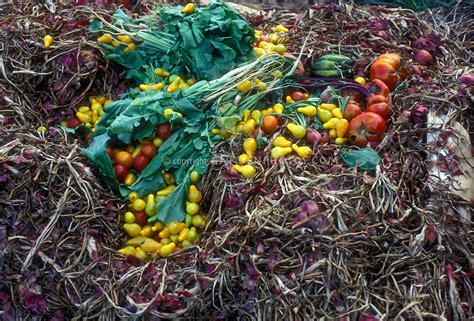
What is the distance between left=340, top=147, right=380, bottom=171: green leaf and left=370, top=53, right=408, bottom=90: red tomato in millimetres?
621

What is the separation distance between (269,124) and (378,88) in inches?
27.1

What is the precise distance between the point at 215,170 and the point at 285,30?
1.50m

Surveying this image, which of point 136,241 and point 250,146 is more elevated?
point 250,146

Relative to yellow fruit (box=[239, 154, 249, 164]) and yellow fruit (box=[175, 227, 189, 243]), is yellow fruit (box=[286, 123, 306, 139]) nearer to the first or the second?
yellow fruit (box=[239, 154, 249, 164])

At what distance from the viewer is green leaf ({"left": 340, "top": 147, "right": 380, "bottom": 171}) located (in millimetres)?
3352

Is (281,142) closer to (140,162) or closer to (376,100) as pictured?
(376,100)

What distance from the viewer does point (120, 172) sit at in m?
3.67

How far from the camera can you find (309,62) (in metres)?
4.13

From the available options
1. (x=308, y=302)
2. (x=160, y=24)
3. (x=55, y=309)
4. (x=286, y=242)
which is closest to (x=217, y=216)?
(x=286, y=242)

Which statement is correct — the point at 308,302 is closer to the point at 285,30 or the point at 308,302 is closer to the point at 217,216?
the point at 217,216

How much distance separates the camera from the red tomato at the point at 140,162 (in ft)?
12.2

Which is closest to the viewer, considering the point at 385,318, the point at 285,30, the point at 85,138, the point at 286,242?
the point at 385,318

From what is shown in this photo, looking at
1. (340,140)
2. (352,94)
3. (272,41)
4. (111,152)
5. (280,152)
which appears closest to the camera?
(280,152)

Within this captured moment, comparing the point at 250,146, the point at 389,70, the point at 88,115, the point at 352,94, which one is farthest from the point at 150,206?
the point at 389,70
